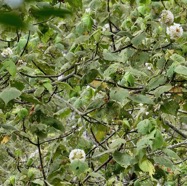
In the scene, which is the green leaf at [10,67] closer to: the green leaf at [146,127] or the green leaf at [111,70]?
the green leaf at [111,70]

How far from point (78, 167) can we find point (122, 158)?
190mm

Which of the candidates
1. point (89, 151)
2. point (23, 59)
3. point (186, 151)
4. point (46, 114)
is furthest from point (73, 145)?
point (186, 151)

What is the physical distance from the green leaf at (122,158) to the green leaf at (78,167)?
0.14m

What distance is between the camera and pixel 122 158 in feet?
6.78

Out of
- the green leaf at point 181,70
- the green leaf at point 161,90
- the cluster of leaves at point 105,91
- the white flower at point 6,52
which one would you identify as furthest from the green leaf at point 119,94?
the white flower at point 6,52

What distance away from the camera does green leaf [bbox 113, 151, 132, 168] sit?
204 centimetres

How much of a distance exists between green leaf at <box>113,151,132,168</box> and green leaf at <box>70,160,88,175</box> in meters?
0.14

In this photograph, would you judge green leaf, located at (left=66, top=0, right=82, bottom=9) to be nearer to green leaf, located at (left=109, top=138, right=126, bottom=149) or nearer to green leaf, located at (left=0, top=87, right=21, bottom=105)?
green leaf, located at (left=0, top=87, right=21, bottom=105)

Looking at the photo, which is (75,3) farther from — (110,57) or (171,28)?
(171,28)

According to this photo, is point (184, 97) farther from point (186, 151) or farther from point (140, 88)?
point (186, 151)

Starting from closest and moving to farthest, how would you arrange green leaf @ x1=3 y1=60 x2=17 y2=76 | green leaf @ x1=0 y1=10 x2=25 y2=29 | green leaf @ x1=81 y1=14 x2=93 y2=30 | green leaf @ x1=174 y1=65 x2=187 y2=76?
1. green leaf @ x1=0 y1=10 x2=25 y2=29
2. green leaf @ x1=174 y1=65 x2=187 y2=76
3. green leaf @ x1=3 y1=60 x2=17 y2=76
4. green leaf @ x1=81 y1=14 x2=93 y2=30

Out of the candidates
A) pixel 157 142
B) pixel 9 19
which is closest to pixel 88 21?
pixel 157 142

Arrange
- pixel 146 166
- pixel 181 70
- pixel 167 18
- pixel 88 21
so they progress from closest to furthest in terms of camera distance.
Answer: pixel 181 70
pixel 146 166
pixel 167 18
pixel 88 21

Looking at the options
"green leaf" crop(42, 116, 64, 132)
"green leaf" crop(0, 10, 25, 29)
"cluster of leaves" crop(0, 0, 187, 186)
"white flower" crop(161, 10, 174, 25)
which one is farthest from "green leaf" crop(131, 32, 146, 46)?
"green leaf" crop(0, 10, 25, 29)
